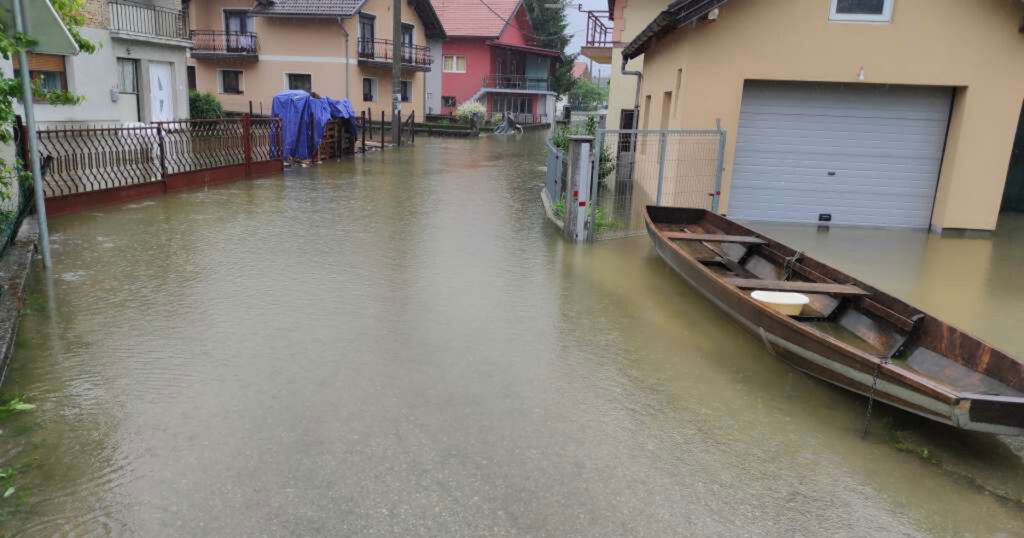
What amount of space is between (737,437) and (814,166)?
8.47m

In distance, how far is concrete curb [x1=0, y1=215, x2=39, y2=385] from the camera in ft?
16.4

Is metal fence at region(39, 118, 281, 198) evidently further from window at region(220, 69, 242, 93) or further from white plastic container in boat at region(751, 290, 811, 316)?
window at region(220, 69, 242, 93)

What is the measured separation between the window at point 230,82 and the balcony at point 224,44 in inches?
45.8

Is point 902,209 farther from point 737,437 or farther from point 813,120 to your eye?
point 737,437

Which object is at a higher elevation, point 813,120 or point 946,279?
point 813,120

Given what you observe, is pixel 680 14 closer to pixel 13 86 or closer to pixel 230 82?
pixel 13 86

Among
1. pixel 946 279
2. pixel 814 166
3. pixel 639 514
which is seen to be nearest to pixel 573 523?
pixel 639 514

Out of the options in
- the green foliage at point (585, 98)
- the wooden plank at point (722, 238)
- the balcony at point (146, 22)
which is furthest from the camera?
the green foliage at point (585, 98)

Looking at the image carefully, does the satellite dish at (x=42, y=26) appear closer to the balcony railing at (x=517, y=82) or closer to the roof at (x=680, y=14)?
the roof at (x=680, y=14)

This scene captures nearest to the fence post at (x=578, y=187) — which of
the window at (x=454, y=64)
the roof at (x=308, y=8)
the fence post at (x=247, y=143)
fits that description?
the fence post at (x=247, y=143)

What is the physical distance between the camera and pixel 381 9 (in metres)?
34.2

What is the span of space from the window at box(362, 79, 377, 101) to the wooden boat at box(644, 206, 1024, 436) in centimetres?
2859

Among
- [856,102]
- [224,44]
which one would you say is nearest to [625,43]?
[856,102]

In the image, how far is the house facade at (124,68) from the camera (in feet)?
60.4
